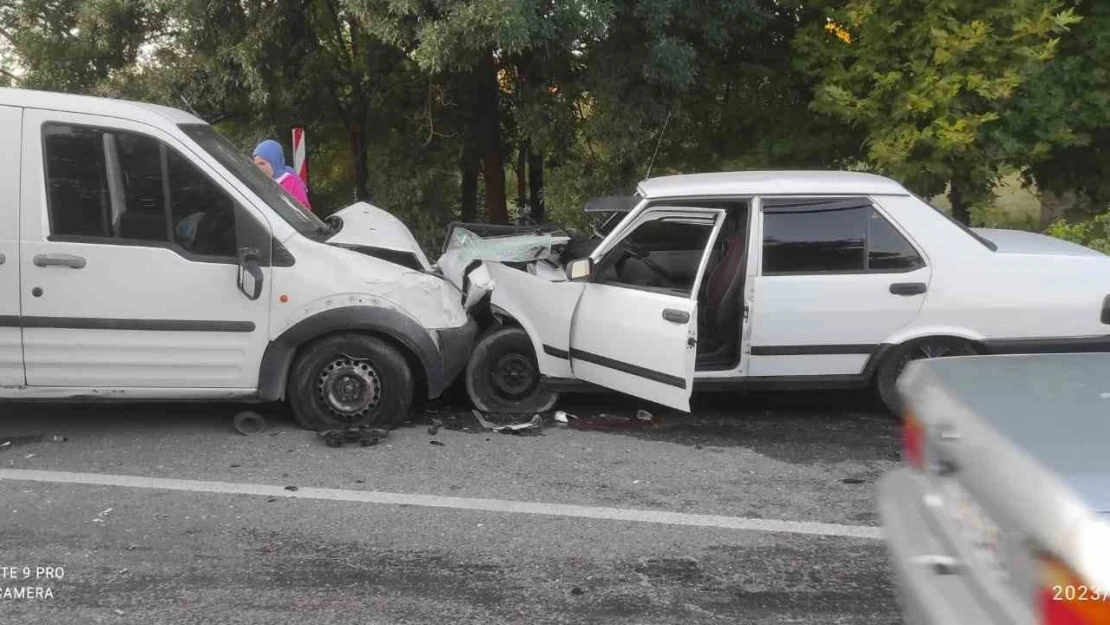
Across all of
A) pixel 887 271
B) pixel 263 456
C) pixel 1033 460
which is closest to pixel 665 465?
pixel 887 271

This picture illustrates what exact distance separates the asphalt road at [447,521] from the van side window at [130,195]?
125 centimetres

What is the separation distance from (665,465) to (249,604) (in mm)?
2570

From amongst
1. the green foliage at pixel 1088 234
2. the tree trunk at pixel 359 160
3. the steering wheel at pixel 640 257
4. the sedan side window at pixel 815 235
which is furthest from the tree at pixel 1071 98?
the tree trunk at pixel 359 160

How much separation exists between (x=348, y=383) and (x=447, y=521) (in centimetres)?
158

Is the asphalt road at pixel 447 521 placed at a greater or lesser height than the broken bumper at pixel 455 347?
lesser

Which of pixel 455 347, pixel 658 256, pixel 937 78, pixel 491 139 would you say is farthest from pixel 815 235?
pixel 491 139

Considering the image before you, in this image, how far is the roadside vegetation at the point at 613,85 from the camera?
9.03 meters

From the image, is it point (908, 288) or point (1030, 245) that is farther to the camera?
point (1030, 245)

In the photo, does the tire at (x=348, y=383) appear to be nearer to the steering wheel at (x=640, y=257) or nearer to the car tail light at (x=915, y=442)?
the steering wheel at (x=640, y=257)

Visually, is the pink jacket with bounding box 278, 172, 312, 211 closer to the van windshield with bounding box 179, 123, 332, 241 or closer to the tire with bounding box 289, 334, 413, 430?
the van windshield with bounding box 179, 123, 332, 241

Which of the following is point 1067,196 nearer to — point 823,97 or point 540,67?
point 823,97

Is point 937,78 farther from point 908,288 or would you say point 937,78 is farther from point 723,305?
point 723,305

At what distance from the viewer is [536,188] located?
1305cm

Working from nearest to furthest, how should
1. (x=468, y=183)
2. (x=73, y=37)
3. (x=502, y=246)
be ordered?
(x=502, y=246)
(x=73, y=37)
(x=468, y=183)
